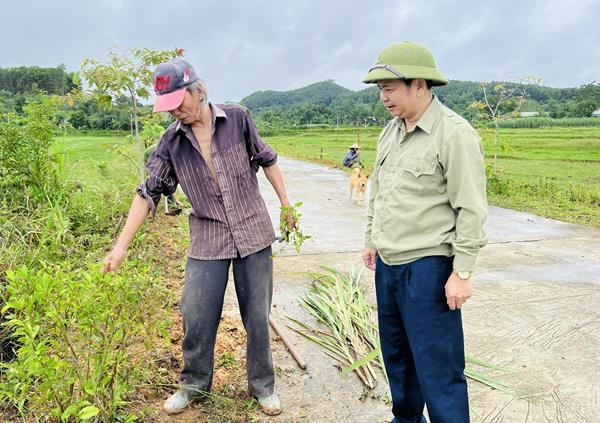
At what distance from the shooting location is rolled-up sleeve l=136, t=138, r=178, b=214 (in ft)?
8.98

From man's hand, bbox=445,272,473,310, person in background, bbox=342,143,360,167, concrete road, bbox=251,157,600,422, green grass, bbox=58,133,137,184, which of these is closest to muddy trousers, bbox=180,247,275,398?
concrete road, bbox=251,157,600,422

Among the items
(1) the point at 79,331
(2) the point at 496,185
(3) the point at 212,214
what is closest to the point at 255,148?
(3) the point at 212,214

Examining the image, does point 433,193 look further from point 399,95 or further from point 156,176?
point 156,176

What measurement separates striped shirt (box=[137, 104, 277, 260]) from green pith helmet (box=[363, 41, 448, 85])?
32.3 inches

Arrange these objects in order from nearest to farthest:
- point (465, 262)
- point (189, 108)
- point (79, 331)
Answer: point (465, 262) → point (79, 331) → point (189, 108)

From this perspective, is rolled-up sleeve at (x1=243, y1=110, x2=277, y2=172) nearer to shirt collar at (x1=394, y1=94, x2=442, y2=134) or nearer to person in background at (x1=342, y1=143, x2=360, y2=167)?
shirt collar at (x1=394, y1=94, x2=442, y2=134)

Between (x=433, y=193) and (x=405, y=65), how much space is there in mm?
531

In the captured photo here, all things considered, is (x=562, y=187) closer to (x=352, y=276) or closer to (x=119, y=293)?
(x=352, y=276)

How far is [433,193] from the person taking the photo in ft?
7.32

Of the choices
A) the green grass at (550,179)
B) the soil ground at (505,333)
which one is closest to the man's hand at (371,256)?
the soil ground at (505,333)

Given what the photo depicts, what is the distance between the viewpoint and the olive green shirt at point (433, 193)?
2123mm

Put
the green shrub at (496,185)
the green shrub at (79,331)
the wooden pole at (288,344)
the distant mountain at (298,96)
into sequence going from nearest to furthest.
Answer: the green shrub at (79,331)
the wooden pole at (288,344)
the green shrub at (496,185)
the distant mountain at (298,96)

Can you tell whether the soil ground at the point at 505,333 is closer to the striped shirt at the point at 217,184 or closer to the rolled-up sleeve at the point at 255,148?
the striped shirt at the point at 217,184

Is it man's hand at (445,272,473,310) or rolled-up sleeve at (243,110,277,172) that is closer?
man's hand at (445,272,473,310)
